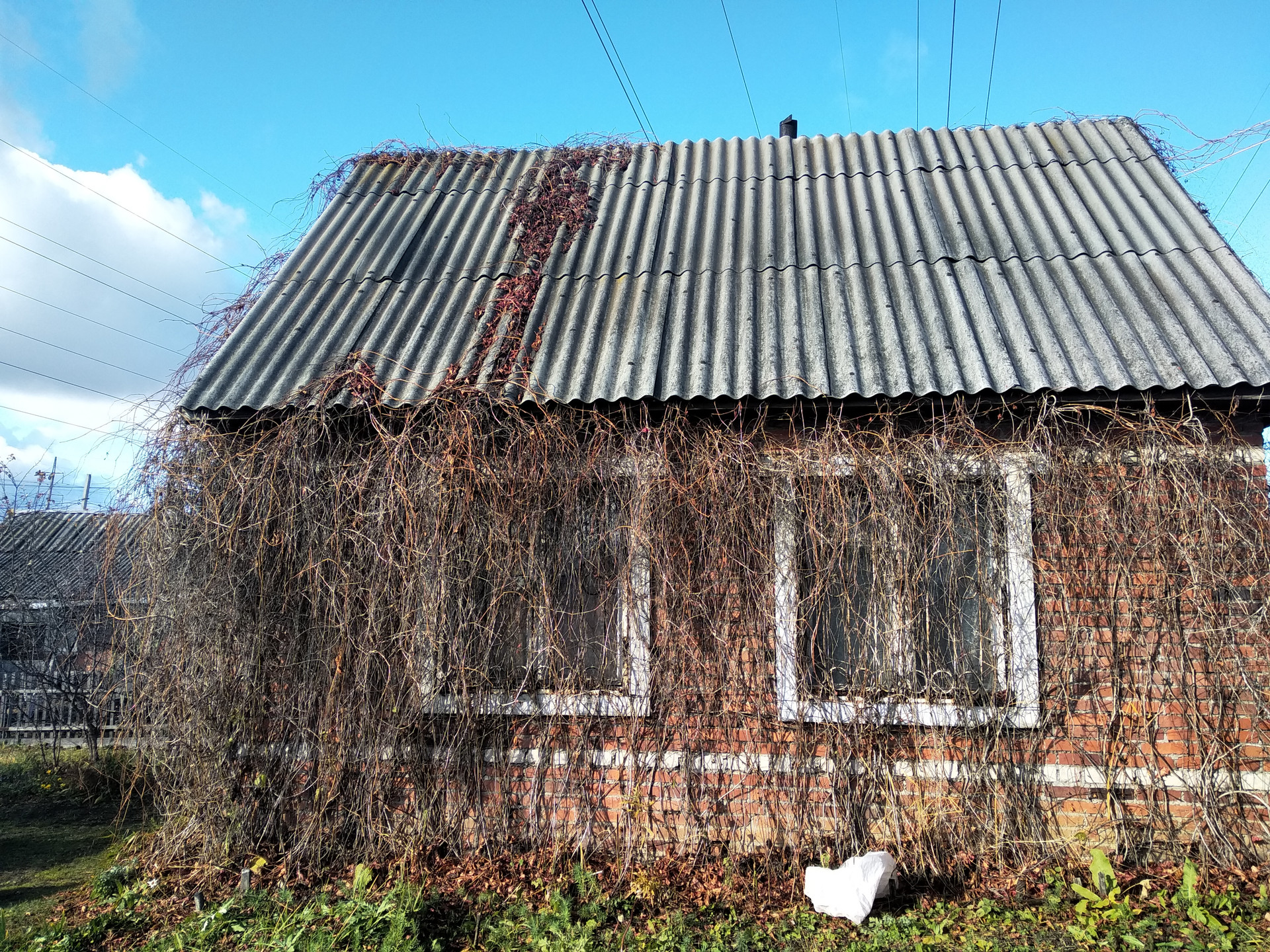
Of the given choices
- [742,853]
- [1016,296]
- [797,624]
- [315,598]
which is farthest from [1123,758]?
[315,598]

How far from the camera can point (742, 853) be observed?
436cm

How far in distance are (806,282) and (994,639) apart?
2.86 meters

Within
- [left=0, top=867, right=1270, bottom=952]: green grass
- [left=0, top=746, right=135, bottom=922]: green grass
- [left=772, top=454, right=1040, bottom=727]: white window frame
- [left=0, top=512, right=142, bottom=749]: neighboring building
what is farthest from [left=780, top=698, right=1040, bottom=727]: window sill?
[left=0, top=512, right=142, bottom=749]: neighboring building

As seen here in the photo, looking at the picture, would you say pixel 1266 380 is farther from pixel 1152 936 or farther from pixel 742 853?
pixel 742 853

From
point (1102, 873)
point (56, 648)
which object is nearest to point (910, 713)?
point (1102, 873)

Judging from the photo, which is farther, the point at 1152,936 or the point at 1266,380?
the point at 1266,380

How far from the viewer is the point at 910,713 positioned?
14.1ft

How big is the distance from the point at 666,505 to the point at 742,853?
2.15m

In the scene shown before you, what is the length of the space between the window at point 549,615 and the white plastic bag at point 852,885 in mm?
1407

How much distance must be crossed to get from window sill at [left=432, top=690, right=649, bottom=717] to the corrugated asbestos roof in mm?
1887

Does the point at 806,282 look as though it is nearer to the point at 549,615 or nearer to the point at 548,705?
the point at 549,615

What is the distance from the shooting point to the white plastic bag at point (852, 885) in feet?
12.5

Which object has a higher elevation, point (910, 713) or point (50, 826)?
point (910, 713)

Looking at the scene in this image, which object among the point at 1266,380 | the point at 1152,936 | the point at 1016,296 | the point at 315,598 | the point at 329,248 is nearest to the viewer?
the point at 1152,936
